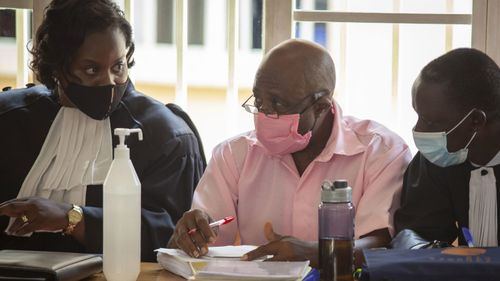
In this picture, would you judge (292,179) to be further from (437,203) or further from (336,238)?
(336,238)

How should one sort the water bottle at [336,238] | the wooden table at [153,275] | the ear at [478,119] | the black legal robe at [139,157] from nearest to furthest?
the water bottle at [336,238]
the wooden table at [153,275]
the ear at [478,119]
the black legal robe at [139,157]

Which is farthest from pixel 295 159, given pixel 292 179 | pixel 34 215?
pixel 34 215

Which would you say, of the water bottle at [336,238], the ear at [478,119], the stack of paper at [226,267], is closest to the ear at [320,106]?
the ear at [478,119]

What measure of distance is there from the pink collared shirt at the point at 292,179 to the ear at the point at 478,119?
10.1 inches

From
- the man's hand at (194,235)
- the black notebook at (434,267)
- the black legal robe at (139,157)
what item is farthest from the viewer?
the black legal robe at (139,157)

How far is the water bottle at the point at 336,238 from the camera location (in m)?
1.70

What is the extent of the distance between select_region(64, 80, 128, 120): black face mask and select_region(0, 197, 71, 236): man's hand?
15.1 inches

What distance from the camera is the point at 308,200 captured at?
92.7 inches

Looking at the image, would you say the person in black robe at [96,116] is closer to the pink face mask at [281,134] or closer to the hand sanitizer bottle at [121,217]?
the pink face mask at [281,134]

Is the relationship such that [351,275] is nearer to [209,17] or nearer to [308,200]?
[308,200]

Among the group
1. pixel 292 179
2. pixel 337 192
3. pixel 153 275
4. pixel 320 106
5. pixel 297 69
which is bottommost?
pixel 153 275

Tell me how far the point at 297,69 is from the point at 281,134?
0.65 feet

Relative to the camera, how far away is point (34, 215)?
221cm

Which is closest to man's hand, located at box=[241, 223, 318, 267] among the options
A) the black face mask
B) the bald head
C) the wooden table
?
the wooden table
